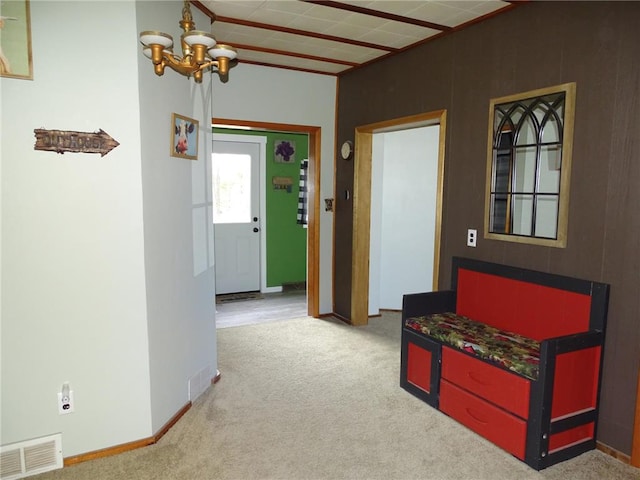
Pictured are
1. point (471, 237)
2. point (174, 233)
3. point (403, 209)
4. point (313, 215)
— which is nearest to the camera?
point (174, 233)

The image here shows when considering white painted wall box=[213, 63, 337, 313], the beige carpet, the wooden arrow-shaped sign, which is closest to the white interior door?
white painted wall box=[213, 63, 337, 313]

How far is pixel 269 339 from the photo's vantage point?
414 cm

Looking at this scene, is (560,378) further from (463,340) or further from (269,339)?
(269,339)

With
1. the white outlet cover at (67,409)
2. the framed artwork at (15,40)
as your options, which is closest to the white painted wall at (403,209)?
the white outlet cover at (67,409)

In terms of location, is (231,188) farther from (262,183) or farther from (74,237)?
(74,237)

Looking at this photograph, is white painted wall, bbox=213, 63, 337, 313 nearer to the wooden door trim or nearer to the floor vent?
the floor vent

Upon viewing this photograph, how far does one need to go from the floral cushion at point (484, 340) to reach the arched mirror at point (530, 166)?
0.61m

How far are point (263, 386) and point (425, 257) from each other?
2508 millimetres

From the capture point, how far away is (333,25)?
10.5ft

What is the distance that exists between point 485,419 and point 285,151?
14.2ft

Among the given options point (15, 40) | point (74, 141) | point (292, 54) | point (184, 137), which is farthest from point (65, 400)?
point (292, 54)

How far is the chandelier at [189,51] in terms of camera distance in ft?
6.69

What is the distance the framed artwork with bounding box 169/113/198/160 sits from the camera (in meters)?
2.56

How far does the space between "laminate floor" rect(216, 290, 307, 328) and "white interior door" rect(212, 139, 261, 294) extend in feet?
1.34
